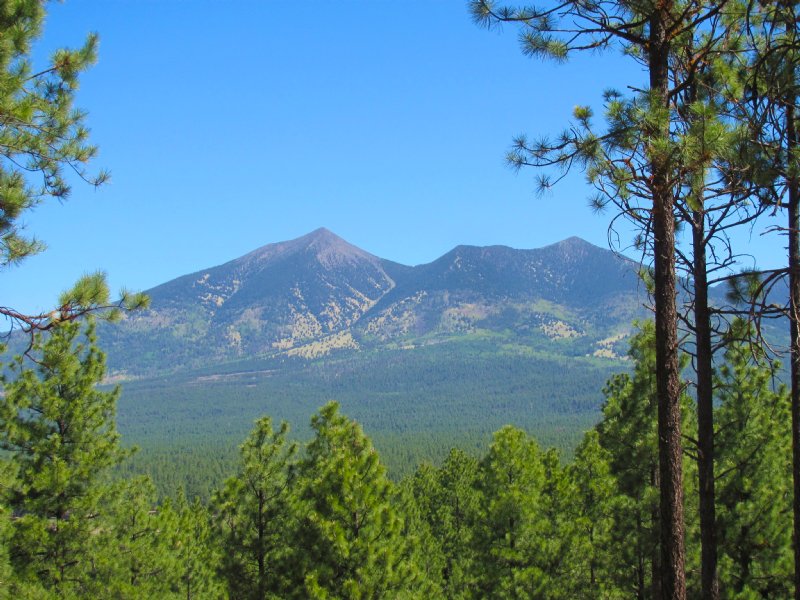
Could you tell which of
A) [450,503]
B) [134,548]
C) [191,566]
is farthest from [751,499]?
[450,503]

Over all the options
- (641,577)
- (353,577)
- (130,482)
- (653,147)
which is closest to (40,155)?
(653,147)

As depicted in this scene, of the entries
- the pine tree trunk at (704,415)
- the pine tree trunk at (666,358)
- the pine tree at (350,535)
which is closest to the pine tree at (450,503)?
the pine tree at (350,535)

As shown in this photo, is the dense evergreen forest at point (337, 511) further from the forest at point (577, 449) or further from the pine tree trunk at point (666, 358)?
the pine tree trunk at point (666, 358)

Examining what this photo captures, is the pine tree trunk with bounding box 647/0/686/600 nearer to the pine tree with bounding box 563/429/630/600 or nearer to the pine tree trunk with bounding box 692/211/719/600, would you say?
the pine tree trunk with bounding box 692/211/719/600

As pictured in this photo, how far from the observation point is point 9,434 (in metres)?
13.0

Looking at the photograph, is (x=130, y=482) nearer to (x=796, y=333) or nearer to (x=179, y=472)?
(x=796, y=333)

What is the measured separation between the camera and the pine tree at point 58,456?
12.6 metres

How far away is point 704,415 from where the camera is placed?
839 centimetres

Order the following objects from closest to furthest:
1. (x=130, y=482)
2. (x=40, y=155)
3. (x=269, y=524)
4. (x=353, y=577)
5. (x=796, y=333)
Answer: (x=796, y=333) < (x=40, y=155) < (x=353, y=577) < (x=269, y=524) < (x=130, y=482)

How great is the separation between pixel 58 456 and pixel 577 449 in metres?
13.5

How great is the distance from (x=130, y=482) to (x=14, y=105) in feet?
36.4

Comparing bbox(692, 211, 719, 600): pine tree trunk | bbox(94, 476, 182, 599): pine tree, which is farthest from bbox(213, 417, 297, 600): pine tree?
bbox(692, 211, 719, 600): pine tree trunk

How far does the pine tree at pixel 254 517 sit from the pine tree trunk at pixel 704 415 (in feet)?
27.8

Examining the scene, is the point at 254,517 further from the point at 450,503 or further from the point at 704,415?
the point at 450,503
